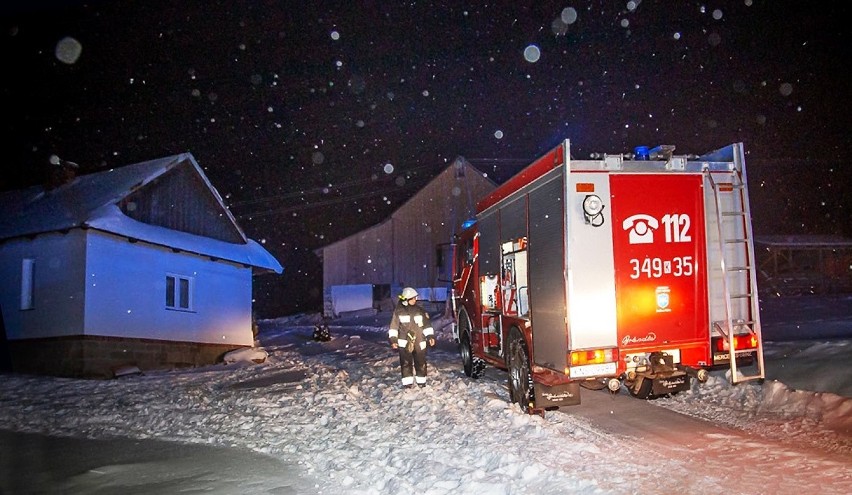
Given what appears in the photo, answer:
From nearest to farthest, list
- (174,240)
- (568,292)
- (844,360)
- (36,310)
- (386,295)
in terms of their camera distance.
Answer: (568,292) → (844,360) → (36,310) → (174,240) → (386,295)

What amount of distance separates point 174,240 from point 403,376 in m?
9.42

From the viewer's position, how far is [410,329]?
12.2 meters

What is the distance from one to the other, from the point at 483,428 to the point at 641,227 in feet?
10.2

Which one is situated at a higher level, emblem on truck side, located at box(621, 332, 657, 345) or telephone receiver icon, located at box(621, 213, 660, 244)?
telephone receiver icon, located at box(621, 213, 660, 244)

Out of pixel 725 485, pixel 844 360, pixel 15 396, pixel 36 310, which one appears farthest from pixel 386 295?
pixel 725 485

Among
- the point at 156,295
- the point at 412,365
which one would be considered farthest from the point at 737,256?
the point at 156,295

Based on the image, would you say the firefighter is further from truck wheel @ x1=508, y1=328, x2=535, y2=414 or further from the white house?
the white house

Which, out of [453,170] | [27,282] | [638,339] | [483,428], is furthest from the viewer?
[453,170]

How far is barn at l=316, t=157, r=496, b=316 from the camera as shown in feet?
130

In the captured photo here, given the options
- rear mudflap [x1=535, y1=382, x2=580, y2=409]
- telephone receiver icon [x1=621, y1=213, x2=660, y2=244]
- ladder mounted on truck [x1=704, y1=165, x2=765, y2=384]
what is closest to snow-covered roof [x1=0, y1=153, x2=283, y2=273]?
rear mudflap [x1=535, y1=382, x2=580, y2=409]

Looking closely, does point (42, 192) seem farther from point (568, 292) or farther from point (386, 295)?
point (386, 295)

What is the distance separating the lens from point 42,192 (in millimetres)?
20812

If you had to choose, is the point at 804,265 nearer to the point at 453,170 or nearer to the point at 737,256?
the point at 453,170

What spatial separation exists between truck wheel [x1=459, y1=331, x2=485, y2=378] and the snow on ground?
33cm
